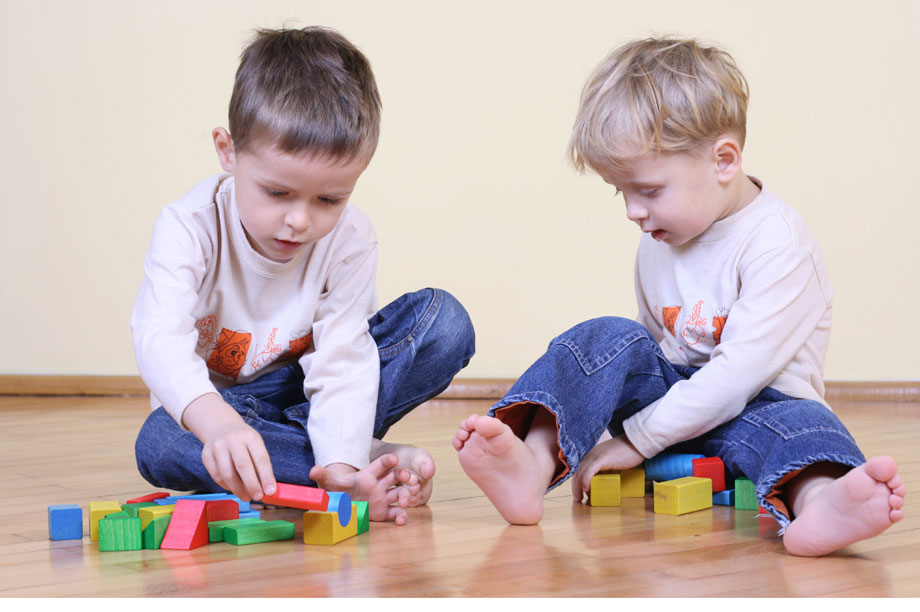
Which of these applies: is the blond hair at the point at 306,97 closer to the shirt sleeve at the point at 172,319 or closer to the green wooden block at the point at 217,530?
the shirt sleeve at the point at 172,319

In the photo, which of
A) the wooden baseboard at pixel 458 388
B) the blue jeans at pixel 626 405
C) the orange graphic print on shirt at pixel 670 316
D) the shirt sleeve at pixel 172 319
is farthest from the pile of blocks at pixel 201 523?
the wooden baseboard at pixel 458 388

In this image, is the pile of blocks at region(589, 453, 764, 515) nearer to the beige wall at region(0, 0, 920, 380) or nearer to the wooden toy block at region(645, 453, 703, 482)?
the wooden toy block at region(645, 453, 703, 482)

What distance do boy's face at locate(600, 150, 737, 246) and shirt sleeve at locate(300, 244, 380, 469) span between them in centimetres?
32

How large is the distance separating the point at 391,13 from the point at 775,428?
178 cm

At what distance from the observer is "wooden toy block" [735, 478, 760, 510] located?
106 cm

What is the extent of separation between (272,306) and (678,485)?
507 mm

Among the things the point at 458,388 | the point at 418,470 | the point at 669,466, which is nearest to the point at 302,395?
the point at 418,470

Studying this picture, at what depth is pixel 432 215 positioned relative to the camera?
2438 millimetres

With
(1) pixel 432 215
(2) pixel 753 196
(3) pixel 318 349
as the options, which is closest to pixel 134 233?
(1) pixel 432 215

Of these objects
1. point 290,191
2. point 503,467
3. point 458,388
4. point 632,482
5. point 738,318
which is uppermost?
point 290,191

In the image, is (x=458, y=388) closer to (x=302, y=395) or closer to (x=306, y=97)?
(x=302, y=395)

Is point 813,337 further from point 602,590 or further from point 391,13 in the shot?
point 391,13

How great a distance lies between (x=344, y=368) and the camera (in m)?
1.13

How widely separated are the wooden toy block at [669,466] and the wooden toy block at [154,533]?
56 centimetres
